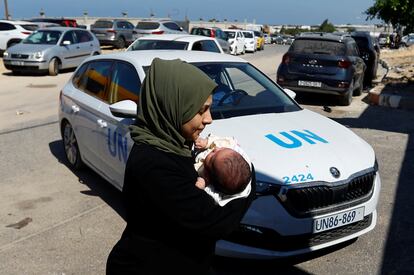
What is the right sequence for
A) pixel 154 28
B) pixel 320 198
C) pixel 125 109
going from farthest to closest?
1. pixel 154 28
2. pixel 125 109
3. pixel 320 198

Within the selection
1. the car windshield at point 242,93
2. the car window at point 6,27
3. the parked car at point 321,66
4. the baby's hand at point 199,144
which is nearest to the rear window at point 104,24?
the car window at point 6,27

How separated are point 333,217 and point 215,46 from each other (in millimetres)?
9695

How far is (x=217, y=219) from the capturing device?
1.68 meters

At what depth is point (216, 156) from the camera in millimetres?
1882

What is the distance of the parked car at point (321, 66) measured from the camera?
1133 centimetres

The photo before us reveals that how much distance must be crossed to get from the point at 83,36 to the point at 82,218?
14.9 metres

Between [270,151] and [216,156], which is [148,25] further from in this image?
[216,156]

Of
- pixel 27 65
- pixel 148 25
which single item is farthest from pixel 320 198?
pixel 148 25

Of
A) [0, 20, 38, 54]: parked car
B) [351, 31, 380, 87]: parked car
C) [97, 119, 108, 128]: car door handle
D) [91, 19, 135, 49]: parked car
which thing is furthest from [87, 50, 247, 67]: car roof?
[91, 19, 135, 49]: parked car

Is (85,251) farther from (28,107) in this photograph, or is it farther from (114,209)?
(28,107)

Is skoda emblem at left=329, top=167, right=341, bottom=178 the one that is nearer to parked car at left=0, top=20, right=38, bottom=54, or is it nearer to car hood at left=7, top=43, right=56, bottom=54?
car hood at left=7, top=43, right=56, bottom=54

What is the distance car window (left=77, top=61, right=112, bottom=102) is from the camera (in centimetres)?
527

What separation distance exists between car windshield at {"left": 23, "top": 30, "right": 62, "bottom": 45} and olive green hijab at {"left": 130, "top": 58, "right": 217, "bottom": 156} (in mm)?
16690

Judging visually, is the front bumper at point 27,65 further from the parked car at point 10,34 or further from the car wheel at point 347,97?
the car wheel at point 347,97
